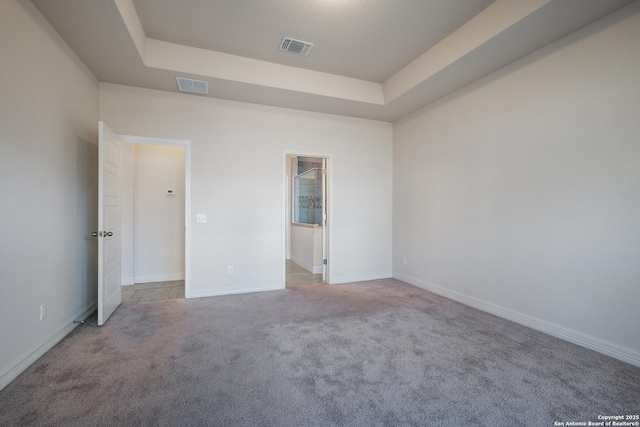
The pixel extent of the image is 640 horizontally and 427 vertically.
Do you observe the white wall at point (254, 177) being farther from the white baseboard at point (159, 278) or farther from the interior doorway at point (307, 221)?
the white baseboard at point (159, 278)

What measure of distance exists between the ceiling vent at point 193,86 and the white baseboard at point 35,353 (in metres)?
2.83

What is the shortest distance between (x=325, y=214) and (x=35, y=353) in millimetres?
3598

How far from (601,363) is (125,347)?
3.87m

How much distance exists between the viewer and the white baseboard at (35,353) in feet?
6.13

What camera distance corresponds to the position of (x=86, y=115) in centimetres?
309

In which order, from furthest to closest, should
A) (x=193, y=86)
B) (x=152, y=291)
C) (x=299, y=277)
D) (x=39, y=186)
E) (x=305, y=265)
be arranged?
(x=305, y=265)
(x=299, y=277)
(x=152, y=291)
(x=193, y=86)
(x=39, y=186)

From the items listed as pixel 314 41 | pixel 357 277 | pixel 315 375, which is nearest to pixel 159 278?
pixel 357 277

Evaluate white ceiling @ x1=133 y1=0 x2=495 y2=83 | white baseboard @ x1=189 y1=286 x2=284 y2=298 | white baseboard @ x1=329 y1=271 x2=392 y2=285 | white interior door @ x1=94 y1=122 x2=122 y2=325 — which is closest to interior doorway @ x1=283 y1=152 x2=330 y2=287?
white baseboard @ x1=329 y1=271 x2=392 y2=285

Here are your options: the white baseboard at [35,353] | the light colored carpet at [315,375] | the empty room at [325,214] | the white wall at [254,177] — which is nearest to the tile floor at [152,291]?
the empty room at [325,214]

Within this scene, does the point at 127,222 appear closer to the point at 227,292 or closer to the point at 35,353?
the point at 227,292

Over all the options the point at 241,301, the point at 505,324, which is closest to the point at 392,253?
the point at 505,324

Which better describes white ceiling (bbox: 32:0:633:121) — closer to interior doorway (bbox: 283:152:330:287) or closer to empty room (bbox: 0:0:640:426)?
empty room (bbox: 0:0:640:426)

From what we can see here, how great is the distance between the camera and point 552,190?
2666mm

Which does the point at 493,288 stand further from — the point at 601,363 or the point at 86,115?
the point at 86,115
